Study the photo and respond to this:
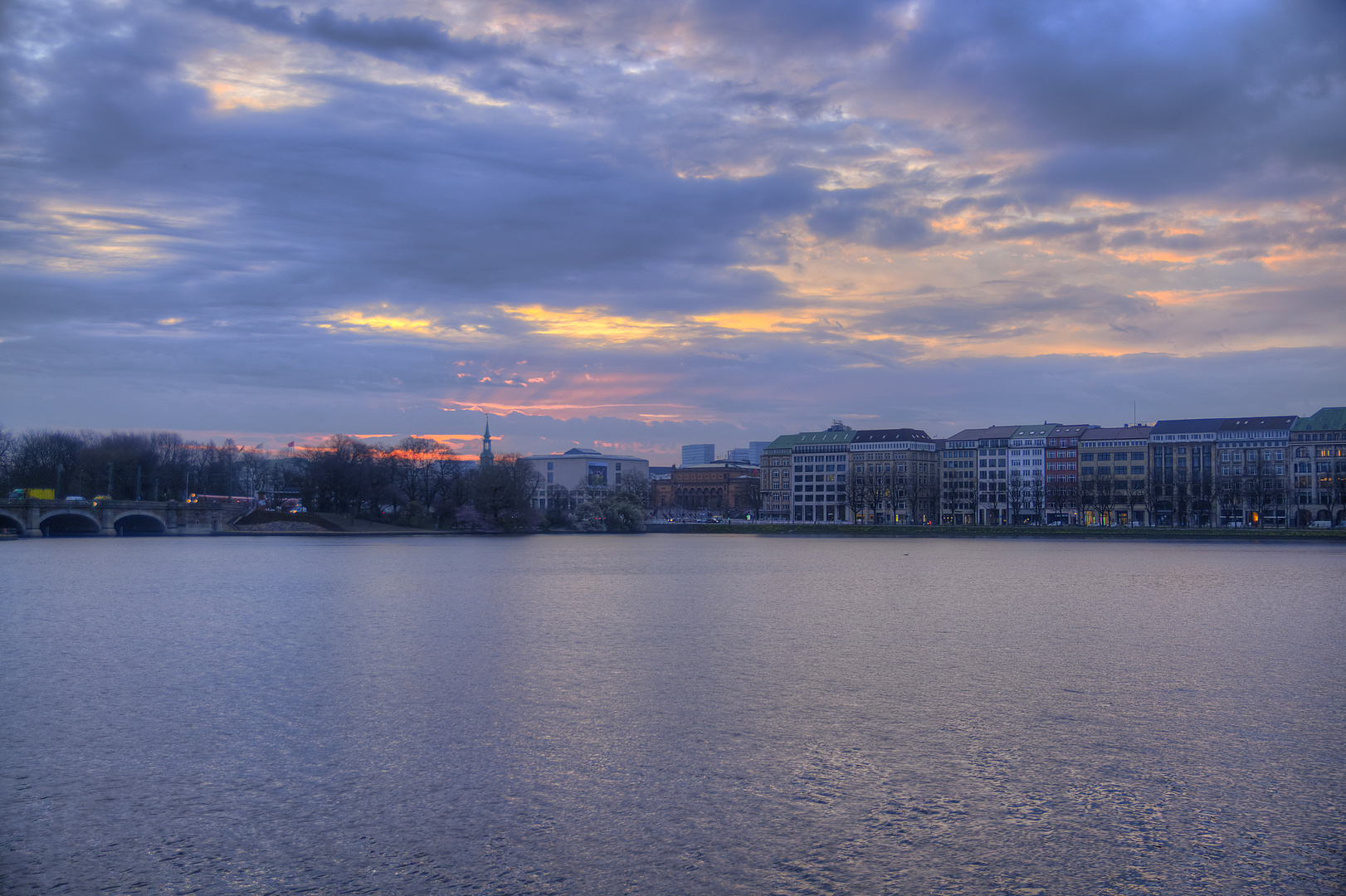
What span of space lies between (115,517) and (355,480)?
24.5 meters

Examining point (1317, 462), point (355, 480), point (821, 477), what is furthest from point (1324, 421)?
point (355, 480)

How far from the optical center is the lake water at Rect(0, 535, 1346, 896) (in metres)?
9.85

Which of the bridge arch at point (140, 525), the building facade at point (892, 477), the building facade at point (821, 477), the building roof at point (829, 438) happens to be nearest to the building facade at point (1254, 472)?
the building facade at point (892, 477)

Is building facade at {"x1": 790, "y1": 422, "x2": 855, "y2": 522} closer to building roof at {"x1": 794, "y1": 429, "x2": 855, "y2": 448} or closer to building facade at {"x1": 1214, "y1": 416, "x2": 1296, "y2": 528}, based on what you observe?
building roof at {"x1": 794, "y1": 429, "x2": 855, "y2": 448}

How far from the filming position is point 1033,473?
163m

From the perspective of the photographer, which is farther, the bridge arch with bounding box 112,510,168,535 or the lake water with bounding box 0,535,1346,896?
the bridge arch with bounding box 112,510,168,535

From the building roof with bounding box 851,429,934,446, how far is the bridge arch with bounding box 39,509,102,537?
4665 inches

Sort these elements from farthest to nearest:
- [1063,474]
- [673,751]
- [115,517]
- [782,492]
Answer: [782,492] → [1063,474] → [115,517] → [673,751]

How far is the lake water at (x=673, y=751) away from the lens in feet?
32.3

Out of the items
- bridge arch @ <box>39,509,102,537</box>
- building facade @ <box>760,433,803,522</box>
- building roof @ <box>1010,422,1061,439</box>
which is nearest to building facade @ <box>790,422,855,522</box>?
building facade @ <box>760,433,803,522</box>

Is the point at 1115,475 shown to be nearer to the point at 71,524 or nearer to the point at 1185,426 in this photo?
the point at 1185,426

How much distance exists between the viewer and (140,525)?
12262cm

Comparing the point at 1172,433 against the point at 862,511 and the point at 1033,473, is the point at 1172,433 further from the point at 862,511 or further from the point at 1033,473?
the point at 862,511

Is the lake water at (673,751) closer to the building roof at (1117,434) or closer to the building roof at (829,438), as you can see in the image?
the building roof at (1117,434)
